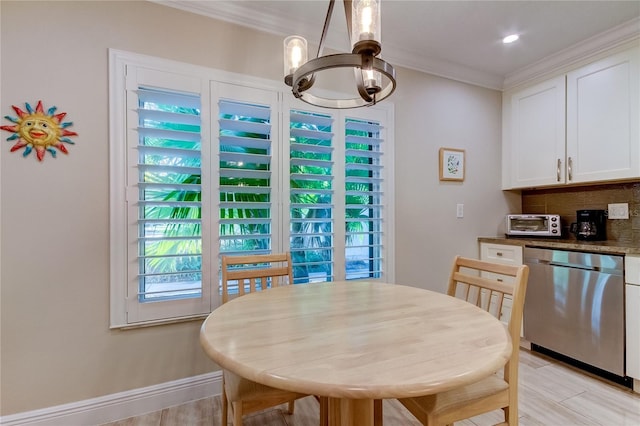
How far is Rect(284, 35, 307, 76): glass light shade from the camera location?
4.42ft

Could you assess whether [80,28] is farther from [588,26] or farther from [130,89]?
[588,26]

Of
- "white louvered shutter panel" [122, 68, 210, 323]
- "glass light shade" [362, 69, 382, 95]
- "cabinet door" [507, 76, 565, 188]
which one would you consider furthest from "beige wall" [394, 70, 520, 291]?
"white louvered shutter panel" [122, 68, 210, 323]

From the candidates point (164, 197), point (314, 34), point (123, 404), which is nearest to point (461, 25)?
point (314, 34)

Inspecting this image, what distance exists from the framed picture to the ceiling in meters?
0.70

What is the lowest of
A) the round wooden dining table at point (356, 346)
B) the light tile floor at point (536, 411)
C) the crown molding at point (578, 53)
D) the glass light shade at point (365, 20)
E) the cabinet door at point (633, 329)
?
the light tile floor at point (536, 411)

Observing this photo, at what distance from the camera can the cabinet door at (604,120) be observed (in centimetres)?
214

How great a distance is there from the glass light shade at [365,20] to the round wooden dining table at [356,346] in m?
0.94

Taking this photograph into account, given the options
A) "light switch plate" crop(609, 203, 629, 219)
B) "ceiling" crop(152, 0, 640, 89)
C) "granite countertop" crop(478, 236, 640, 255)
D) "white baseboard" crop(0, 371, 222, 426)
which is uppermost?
"ceiling" crop(152, 0, 640, 89)

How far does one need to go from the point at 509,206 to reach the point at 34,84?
12.3ft

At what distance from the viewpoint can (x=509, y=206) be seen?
3.07 m

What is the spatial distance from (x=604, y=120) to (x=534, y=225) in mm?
958

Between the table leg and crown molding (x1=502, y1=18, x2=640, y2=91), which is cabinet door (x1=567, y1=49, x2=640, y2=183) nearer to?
crown molding (x1=502, y1=18, x2=640, y2=91)

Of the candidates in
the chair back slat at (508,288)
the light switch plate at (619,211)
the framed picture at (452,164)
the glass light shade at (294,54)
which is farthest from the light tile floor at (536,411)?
the glass light shade at (294,54)

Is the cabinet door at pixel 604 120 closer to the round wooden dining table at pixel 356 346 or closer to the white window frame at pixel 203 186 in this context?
the white window frame at pixel 203 186
